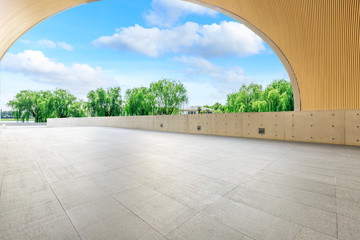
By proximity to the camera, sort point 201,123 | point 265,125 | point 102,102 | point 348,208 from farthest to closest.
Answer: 1. point 102,102
2. point 201,123
3. point 265,125
4. point 348,208

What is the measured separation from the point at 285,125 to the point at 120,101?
197 ft

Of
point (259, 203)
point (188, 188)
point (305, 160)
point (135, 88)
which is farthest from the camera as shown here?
point (135, 88)

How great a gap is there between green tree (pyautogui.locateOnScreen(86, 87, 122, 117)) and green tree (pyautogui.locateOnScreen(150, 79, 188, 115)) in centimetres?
1418

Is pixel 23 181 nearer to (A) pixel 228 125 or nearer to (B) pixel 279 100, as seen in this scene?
(A) pixel 228 125

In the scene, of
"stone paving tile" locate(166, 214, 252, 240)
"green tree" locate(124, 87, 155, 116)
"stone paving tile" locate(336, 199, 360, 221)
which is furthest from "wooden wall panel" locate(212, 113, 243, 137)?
"green tree" locate(124, 87, 155, 116)

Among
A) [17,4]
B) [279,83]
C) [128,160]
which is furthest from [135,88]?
[128,160]

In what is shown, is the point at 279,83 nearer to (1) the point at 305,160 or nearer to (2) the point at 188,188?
(1) the point at 305,160

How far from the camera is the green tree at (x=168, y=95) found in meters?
67.5

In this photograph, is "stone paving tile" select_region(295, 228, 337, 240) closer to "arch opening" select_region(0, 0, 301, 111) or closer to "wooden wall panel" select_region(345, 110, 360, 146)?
"wooden wall panel" select_region(345, 110, 360, 146)

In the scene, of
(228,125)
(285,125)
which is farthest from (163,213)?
(228,125)

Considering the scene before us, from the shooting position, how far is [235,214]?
218 cm

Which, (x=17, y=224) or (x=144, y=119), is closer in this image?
(x=17, y=224)

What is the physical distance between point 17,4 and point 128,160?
34.9 ft

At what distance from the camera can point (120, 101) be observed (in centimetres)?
6209
